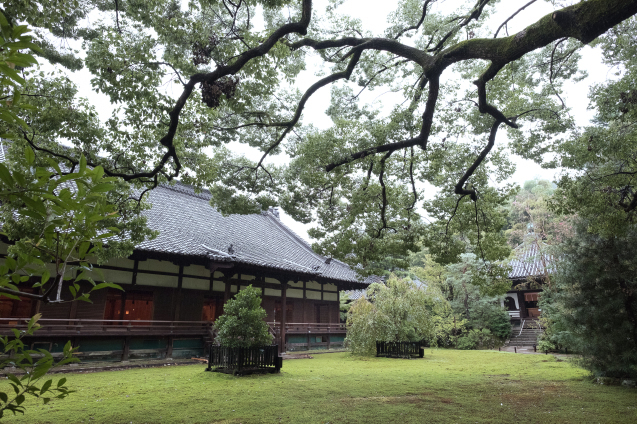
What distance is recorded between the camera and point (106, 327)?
1177 centimetres

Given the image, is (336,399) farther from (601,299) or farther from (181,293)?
(181,293)

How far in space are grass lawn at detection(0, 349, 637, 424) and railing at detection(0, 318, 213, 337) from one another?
72.5 inches

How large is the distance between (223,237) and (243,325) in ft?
24.3

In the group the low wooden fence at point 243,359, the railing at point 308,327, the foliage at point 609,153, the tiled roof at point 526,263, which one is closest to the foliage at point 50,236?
the foliage at point 609,153

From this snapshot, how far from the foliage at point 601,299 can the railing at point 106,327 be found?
471 inches

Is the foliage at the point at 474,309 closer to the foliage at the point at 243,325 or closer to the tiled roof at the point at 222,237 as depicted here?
the tiled roof at the point at 222,237

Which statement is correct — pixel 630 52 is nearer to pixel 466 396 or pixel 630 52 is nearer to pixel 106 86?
pixel 466 396

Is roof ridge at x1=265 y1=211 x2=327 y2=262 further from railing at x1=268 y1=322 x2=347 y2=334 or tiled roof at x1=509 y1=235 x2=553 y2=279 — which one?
tiled roof at x1=509 y1=235 x2=553 y2=279

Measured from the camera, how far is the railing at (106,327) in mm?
10570

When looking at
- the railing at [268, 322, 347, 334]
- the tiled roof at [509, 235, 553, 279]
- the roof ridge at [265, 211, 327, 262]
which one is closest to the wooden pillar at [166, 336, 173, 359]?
the railing at [268, 322, 347, 334]

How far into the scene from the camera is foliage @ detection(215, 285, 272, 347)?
33.4 ft

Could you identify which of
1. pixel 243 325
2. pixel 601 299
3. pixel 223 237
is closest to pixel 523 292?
pixel 601 299

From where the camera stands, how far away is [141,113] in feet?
24.3

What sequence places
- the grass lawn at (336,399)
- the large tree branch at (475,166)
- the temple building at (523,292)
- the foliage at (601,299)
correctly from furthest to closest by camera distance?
1. the temple building at (523,292)
2. the large tree branch at (475,166)
3. the foliage at (601,299)
4. the grass lawn at (336,399)
